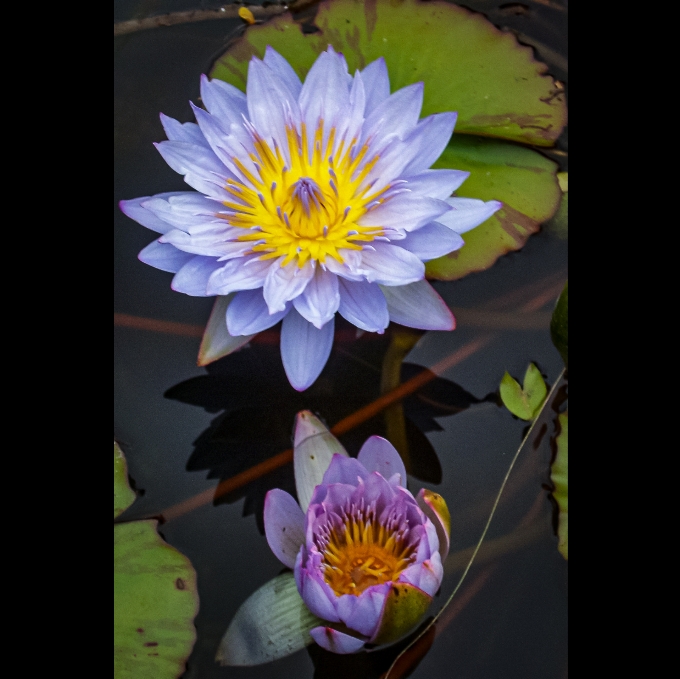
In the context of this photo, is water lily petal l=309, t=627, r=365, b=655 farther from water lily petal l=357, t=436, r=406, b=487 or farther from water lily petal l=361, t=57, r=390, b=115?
water lily petal l=361, t=57, r=390, b=115

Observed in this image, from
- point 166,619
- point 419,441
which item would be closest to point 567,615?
point 419,441

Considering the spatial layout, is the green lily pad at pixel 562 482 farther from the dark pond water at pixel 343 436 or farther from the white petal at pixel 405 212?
the white petal at pixel 405 212

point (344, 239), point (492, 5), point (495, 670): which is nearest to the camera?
point (495, 670)

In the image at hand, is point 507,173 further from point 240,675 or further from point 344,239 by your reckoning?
point 240,675

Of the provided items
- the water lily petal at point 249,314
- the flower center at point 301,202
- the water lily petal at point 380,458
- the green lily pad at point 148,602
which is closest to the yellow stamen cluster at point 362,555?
the water lily petal at point 380,458

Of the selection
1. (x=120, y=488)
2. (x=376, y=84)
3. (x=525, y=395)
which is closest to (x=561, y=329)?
(x=525, y=395)

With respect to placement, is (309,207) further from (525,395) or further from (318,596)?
(318,596)
